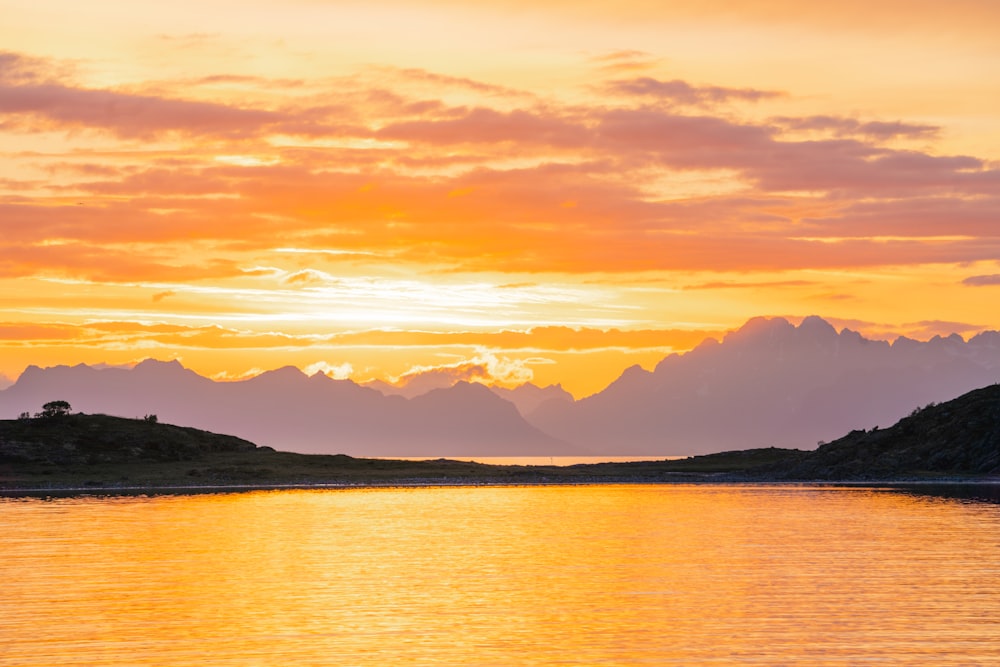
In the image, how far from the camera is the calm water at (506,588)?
4169 cm

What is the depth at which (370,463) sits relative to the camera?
18825cm

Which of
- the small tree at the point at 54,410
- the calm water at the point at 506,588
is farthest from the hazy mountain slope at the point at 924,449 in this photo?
the small tree at the point at 54,410

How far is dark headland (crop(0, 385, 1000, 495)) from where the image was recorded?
16088 centimetres

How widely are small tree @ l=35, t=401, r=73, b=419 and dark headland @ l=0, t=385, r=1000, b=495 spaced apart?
712 mm

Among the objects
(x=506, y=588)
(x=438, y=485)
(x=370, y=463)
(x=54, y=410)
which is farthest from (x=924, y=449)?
(x=54, y=410)

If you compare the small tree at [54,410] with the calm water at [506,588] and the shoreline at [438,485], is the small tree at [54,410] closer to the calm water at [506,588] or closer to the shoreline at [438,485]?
the shoreline at [438,485]

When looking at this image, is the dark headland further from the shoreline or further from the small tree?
the small tree

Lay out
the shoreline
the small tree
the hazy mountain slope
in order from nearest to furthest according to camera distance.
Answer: the shoreline → the hazy mountain slope → the small tree

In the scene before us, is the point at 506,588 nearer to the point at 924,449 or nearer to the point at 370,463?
the point at 924,449

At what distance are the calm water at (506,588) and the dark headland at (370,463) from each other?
61.2 meters

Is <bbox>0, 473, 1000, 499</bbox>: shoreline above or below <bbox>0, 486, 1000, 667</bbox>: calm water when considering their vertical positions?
above

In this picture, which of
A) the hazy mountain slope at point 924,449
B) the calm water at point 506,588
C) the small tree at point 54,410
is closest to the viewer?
the calm water at point 506,588

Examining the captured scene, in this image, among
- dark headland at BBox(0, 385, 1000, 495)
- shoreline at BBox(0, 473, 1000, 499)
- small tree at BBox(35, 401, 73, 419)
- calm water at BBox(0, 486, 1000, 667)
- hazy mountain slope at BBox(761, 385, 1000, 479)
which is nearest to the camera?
calm water at BBox(0, 486, 1000, 667)

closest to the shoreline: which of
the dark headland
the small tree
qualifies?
the dark headland
